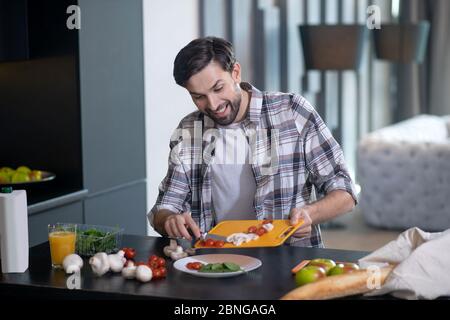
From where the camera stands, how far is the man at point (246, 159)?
8.98ft

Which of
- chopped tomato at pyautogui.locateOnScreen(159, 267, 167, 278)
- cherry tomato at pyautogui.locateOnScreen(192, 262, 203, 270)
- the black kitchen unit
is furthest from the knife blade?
the black kitchen unit

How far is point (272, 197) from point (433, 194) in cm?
302

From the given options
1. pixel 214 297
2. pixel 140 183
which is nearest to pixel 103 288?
pixel 214 297

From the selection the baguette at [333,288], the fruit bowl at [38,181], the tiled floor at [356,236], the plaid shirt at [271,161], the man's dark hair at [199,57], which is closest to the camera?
the baguette at [333,288]

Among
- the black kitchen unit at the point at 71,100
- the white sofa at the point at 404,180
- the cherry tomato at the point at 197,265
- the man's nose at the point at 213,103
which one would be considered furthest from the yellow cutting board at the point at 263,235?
the white sofa at the point at 404,180

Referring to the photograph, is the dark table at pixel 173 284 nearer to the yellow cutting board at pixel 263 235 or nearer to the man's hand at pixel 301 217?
the yellow cutting board at pixel 263 235

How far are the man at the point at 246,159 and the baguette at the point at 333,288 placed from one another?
793 mm

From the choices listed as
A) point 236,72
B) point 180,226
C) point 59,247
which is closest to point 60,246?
point 59,247

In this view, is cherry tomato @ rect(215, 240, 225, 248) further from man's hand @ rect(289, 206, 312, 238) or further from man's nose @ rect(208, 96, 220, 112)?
man's nose @ rect(208, 96, 220, 112)

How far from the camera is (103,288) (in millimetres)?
1976

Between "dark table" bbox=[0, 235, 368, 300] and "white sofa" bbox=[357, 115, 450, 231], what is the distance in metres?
3.38

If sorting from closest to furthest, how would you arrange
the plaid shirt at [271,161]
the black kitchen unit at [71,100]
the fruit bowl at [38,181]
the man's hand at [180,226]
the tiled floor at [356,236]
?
the man's hand at [180,226], the plaid shirt at [271,161], the fruit bowl at [38,181], the black kitchen unit at [71,100], the tiled floor at [356,236]
